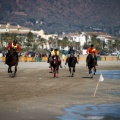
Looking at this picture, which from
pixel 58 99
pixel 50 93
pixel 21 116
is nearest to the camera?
pixel 21 116

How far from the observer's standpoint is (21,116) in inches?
476

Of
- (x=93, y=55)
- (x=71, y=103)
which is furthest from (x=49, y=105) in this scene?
(x=93, y=55)

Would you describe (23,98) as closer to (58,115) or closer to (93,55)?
(58,115)

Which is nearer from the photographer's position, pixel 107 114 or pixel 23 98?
pixel 107 114

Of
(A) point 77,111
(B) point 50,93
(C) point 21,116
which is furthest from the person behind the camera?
(B) point 50,93

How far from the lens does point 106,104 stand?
1487 cm

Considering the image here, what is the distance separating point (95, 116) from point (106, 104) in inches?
101

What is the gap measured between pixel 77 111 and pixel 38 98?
10.4 ft

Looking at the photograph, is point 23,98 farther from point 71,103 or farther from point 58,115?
point 58,115

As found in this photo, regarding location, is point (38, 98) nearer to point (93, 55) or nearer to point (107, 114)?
point (107, 114)

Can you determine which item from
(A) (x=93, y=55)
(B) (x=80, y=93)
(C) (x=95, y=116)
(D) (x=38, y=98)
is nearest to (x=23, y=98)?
(D) (x=38, y=98)

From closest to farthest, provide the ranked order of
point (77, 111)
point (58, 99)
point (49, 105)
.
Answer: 1. point (77, 111)
2. point (49, 105)
3. point (58, 99)

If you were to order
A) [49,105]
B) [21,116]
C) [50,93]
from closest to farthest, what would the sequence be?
[21,116]
[49,105]
[50,93]

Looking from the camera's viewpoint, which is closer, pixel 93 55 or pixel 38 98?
pixel 38 98
